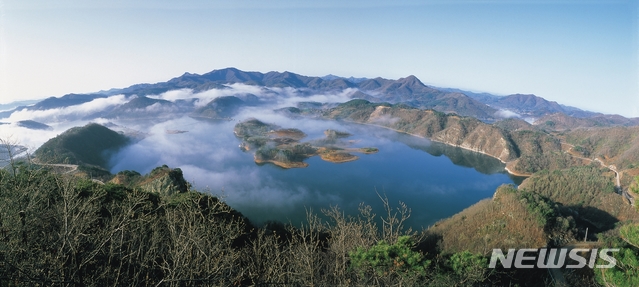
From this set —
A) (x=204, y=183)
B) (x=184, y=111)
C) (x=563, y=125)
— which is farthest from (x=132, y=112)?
(x=563, y=125)

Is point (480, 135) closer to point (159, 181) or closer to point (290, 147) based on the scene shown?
point (290, 147)

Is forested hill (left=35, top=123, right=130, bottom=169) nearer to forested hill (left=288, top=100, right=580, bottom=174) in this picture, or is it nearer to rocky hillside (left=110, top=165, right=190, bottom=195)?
rocky hillside (left=110, top=165, right=190, bottom=195)

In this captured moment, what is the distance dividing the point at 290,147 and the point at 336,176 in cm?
1507

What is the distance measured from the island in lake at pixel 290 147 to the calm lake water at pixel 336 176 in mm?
1892

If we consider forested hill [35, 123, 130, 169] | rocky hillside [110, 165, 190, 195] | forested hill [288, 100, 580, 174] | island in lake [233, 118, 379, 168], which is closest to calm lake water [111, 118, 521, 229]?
island in lake [233, 118, 379, 168]

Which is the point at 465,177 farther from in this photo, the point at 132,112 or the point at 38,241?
the point at 132,112

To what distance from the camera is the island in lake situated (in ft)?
152

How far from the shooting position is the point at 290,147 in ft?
173

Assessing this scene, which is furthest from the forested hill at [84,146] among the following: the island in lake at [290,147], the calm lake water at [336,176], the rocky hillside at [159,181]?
the island in lake at [290,147]

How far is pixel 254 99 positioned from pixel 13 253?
145m

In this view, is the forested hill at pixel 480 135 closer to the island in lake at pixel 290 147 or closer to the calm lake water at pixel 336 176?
the calm lake water at pixel 336 176

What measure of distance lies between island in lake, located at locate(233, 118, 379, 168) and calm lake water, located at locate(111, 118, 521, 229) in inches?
74.5

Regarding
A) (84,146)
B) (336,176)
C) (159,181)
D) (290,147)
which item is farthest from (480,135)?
(84,146)

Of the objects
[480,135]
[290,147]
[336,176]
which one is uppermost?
[480,135]
